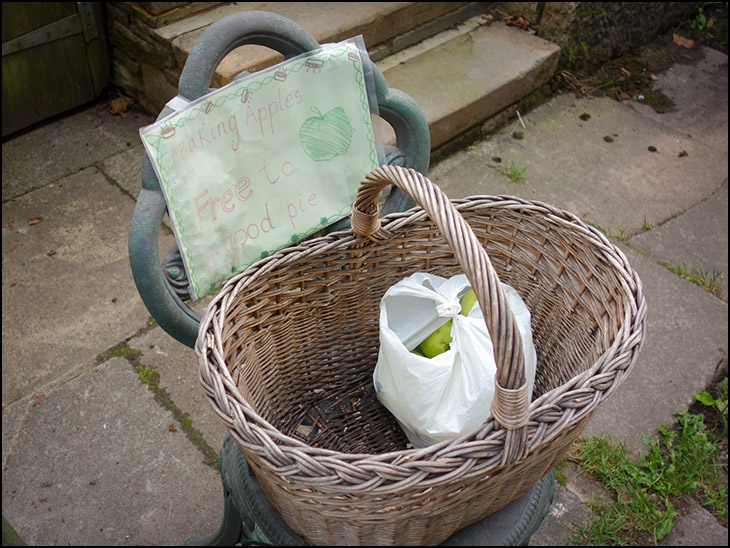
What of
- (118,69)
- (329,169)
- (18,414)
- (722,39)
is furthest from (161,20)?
(722,39)

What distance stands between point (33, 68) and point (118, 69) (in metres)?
0.39

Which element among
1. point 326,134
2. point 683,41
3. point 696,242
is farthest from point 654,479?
point 683,41

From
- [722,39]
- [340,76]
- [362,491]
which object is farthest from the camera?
[722,39]

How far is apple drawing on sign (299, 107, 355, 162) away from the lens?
121cm

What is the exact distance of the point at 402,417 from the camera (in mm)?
1347

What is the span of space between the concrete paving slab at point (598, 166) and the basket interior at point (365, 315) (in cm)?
147

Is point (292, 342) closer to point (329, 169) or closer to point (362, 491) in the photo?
point (329, 169)

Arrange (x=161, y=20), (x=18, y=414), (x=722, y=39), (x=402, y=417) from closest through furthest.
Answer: (x=402, y=417) < (x=18, y=414) < (x=161, y=20) < (x=722, y=39)

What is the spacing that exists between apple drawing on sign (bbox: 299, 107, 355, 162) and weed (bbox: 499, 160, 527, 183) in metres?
1.86

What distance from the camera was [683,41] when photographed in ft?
13.1

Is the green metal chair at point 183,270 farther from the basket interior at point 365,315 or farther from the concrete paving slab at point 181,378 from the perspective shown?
the concrete paving slab at point 181,378

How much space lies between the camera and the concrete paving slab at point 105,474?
182 centimetres

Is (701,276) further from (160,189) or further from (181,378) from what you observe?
(160,189)

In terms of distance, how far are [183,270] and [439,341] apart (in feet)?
1.89
